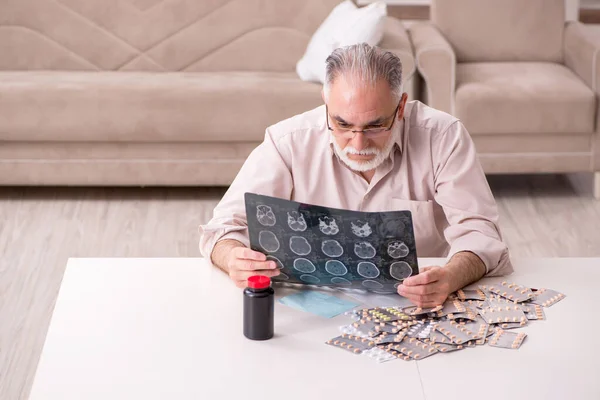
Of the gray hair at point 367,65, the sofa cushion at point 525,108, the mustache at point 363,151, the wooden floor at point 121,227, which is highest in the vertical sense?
the gray hair at point 367,65

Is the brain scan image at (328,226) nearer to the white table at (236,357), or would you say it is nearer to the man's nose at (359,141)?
the white table at (236,357)

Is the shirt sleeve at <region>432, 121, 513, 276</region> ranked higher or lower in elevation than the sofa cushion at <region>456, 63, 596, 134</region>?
higher

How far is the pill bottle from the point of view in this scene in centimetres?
170

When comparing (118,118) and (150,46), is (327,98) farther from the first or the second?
(150,46)

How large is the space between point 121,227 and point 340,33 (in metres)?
1.22

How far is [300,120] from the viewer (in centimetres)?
228

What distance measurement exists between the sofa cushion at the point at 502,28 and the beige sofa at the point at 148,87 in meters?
0.31

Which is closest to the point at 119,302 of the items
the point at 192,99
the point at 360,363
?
the point at 360,363

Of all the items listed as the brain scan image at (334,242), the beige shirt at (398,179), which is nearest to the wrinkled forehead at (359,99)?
the beige shirt at (398,179)

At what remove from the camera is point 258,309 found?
1703 mm

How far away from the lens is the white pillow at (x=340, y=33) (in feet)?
12.9

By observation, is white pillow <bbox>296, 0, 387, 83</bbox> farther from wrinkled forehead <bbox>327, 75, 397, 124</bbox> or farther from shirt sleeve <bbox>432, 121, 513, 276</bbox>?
wrinkled forehead <bbox>327, 75, 397, 124</bbox>

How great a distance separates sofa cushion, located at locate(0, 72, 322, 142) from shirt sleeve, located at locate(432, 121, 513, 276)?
1781 mm

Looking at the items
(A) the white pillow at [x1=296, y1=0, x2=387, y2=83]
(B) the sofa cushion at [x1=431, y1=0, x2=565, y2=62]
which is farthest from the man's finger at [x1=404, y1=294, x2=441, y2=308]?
(B) the sofa cushion at [x1=431, y1=0, x2=565, y2=62]
